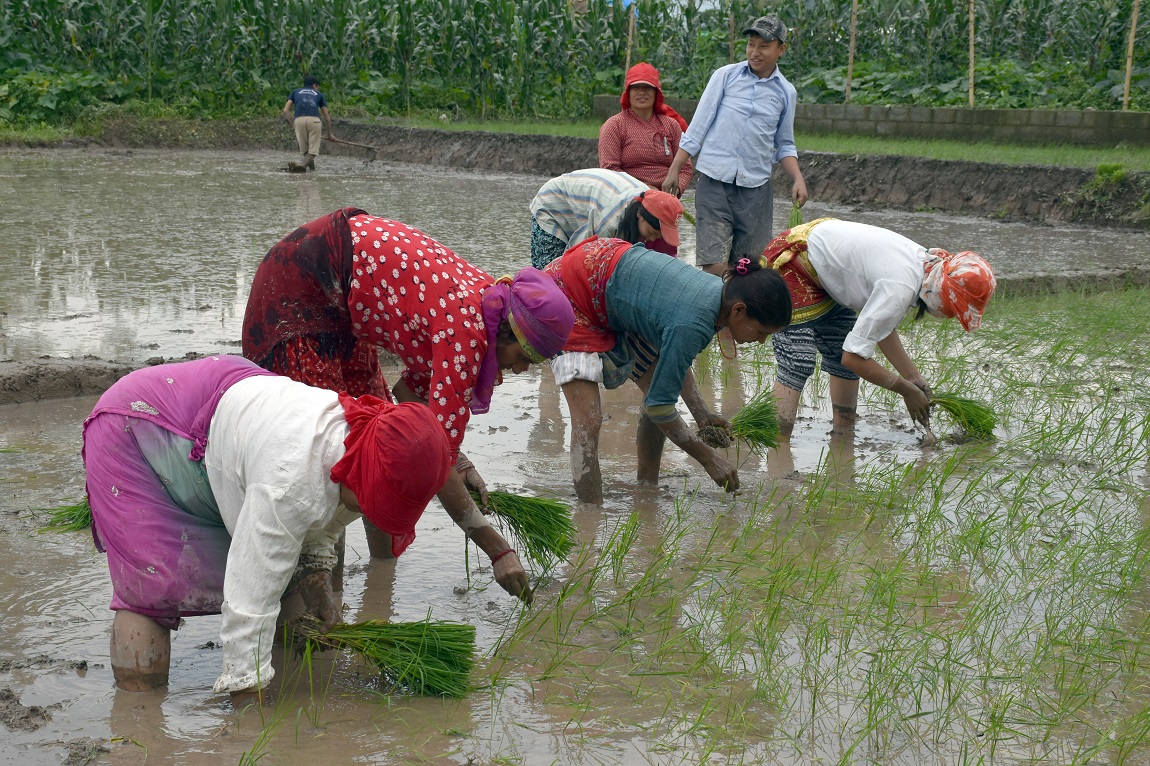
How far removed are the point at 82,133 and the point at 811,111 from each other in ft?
38.1

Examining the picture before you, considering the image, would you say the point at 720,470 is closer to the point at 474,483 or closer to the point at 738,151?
the point at 474,483

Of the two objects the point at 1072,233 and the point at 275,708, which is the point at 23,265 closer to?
the point at 275,708

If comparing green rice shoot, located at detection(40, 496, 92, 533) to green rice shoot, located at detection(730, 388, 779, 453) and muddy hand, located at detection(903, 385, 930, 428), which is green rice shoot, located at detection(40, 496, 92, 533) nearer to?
green rice shoot, located at detection(730, 388, 779, 453)

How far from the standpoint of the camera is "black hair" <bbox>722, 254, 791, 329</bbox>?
366 centimetres

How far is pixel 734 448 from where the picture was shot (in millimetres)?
4836

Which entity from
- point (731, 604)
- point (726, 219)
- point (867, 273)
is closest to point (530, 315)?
point (731, 604)

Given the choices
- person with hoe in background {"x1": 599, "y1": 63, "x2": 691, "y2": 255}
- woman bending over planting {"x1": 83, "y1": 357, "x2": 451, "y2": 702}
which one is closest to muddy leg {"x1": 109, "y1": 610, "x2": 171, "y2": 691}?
woman bending over planting {"x1": 83, "y1": 357, "x2": 451, "y2": 702}

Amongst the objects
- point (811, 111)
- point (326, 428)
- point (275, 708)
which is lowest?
point (275, 708)

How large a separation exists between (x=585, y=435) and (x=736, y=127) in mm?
2811

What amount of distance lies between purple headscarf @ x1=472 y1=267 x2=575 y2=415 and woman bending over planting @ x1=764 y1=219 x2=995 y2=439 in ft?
5.69

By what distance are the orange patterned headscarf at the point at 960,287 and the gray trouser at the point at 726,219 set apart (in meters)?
1.84

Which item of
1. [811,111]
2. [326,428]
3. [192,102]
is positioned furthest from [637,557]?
[192,102]

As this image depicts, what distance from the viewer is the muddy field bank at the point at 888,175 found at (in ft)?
38.5

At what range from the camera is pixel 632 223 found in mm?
4484
